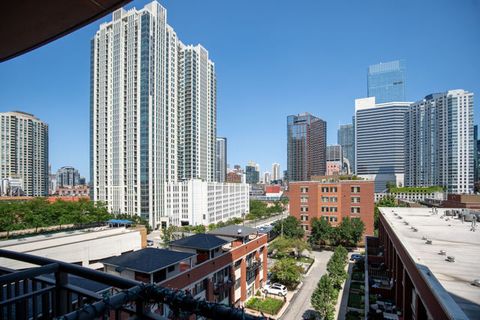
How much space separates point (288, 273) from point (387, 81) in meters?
94.6

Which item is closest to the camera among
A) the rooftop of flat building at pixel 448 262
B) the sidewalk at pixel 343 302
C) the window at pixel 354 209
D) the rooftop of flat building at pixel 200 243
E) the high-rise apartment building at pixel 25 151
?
the rooftop of flat building at pixel 448 262

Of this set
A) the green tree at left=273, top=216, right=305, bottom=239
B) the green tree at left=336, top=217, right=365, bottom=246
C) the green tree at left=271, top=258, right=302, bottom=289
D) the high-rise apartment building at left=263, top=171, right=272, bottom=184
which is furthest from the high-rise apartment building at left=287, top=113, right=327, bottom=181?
the green tree at left=271, top=258, right=302, bottom=289

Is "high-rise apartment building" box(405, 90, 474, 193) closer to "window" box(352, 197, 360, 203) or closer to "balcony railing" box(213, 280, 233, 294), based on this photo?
"window" box(352, 197, 360, 203)

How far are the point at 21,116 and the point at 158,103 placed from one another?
28.4 m

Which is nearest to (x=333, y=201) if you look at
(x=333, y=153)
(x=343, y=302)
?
(x=343, y=302)

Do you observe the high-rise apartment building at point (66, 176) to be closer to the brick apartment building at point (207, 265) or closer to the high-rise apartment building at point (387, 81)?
the brick apartment building at point (207, 265)

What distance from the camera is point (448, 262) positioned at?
21.7 ft

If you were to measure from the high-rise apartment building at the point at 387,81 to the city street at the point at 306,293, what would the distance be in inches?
3350

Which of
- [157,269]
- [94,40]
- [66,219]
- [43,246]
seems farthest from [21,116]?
[157,269]

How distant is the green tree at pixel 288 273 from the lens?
51.3 ft

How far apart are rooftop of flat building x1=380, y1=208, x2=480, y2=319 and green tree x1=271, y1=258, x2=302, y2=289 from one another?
6.42 m

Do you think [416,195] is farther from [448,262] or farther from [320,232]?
[448,262]

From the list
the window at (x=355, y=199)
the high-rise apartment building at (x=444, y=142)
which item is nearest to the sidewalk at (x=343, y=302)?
the window at (x=355, y=199)

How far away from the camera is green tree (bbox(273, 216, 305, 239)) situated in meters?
25.3
